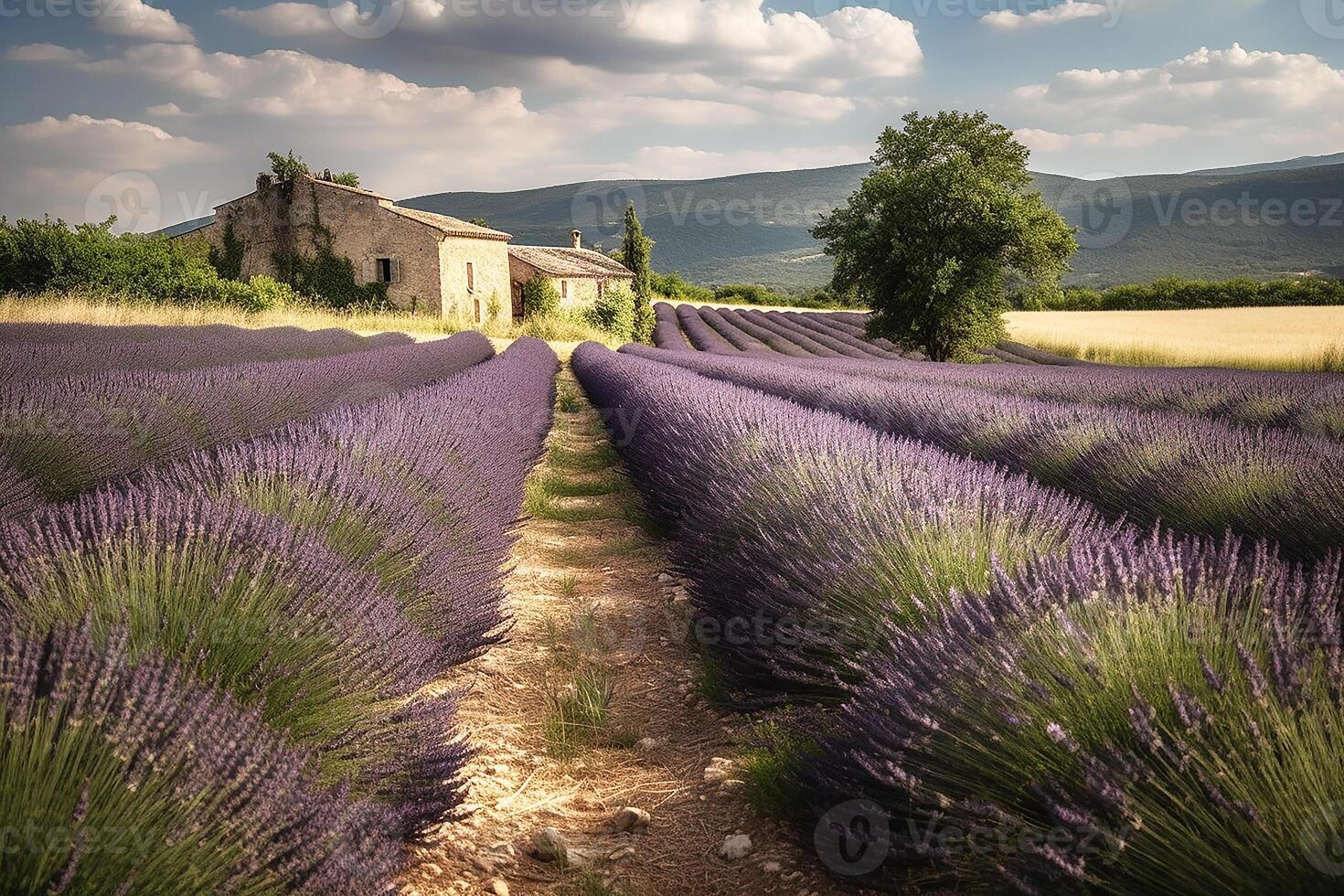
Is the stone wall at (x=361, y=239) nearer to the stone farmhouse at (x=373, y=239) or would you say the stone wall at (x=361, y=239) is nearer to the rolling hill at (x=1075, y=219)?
the stone farmhouse at (x=373, y=239)

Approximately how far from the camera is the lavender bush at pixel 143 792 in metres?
0.85

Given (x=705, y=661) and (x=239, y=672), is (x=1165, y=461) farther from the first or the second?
(x=239, y=672)

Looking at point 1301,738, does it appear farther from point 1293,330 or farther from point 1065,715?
point 1293,330

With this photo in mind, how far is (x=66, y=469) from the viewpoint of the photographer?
296 cm

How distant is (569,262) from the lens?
37.5 meters

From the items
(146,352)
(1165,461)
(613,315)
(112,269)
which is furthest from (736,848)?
(613,315)

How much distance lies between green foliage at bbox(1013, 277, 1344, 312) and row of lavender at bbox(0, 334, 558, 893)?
4399 cm

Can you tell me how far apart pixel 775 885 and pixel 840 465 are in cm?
147

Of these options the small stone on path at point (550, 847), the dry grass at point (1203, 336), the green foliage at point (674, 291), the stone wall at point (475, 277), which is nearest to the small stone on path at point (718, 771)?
the small stone on path at point (550, 847)

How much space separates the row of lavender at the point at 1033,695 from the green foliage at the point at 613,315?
91.9 feet

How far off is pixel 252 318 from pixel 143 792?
20.6 m

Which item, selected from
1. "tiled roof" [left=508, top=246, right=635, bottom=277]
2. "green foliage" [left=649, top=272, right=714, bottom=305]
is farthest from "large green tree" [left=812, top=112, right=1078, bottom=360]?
"green foliage" [left=649, top=272, right=714, bottom=305]

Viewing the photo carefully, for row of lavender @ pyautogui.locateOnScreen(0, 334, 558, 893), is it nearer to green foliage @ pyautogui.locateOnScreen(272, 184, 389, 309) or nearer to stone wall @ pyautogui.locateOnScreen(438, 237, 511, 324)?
stone wall @ pyautogui.locateOnScreen(438, 237, 511, 324)

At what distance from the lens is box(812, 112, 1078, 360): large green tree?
17.5m
